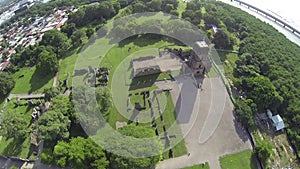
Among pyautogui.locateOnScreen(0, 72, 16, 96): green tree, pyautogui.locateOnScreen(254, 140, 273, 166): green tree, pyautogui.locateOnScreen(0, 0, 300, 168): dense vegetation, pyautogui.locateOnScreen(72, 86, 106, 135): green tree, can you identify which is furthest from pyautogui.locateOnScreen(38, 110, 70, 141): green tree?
pyautogui.locateOnScreen(254, 140, 273, 166): green tree

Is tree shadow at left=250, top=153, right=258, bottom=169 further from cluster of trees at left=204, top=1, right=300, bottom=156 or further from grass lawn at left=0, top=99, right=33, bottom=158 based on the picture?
grass lawn at left=0, top=99, right=33, bottom=158

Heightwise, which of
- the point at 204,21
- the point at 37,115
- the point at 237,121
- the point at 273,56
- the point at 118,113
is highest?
the point at 204,21

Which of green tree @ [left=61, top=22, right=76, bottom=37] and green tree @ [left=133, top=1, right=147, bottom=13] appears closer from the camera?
green tree @ [left=61, top=22, right=76, bottom=37]

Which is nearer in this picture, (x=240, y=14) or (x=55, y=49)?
(x=55, y=49)

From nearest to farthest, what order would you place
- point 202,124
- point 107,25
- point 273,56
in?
point 202,124 < point 273,56 < point 107,25

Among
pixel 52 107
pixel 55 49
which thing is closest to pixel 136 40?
pixel 55 49

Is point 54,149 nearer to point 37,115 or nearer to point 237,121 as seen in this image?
point 37,115

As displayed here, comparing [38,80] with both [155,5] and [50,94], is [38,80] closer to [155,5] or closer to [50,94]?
[50,94]
